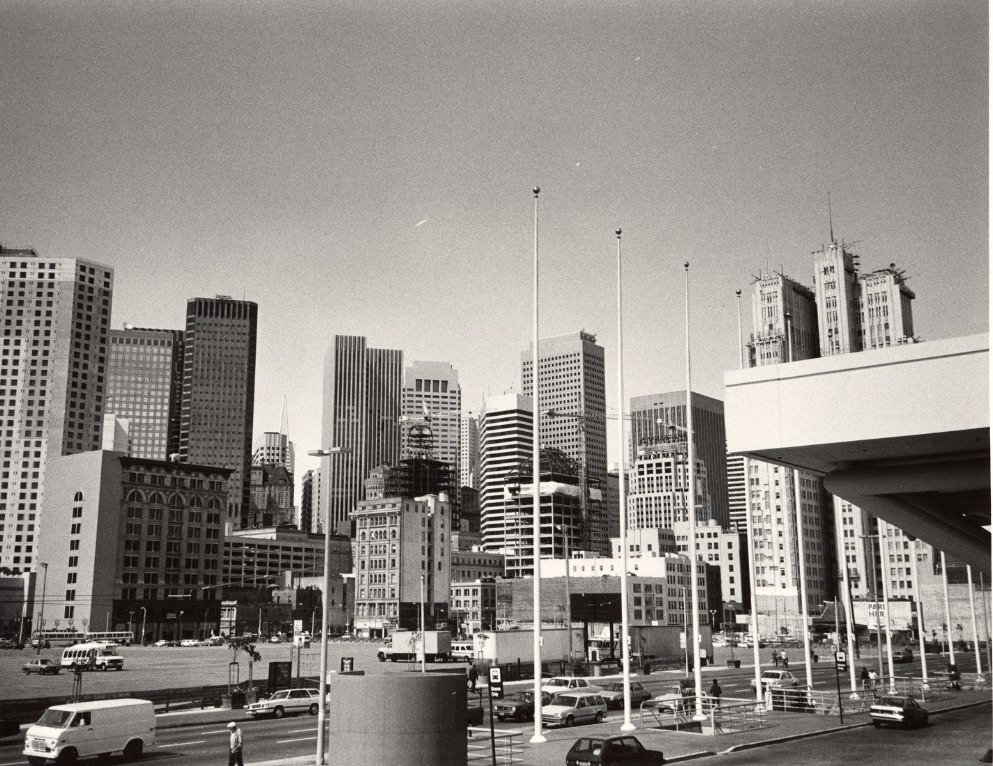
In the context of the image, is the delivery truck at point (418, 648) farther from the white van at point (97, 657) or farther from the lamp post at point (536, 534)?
the lamp post at point (536, 534)

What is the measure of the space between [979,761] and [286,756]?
949 inches

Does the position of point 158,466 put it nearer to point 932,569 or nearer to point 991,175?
point 932,569

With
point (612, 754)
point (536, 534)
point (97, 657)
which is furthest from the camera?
point (97, 657)

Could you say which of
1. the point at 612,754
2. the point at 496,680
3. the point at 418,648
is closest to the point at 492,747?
the point at 496,680

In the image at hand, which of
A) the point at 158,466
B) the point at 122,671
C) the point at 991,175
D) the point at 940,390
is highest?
the point at 158,466

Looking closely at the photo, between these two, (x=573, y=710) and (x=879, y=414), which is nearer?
(x=879, y=414)

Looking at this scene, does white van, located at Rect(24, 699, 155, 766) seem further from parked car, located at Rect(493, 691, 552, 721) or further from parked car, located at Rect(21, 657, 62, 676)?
parked car, located at Rect(21, 657, 62, 676)

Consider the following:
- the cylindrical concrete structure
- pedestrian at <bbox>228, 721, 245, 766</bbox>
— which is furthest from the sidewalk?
the cylindrical concrete structure

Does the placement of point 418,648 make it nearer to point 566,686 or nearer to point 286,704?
point 566,686

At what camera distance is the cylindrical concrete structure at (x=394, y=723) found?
2527 centimetres

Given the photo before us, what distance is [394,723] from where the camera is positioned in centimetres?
2530

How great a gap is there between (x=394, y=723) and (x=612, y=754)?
9427 mm

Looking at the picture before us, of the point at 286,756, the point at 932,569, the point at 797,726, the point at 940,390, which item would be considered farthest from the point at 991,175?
the point at 932,569

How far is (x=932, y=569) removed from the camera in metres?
172
